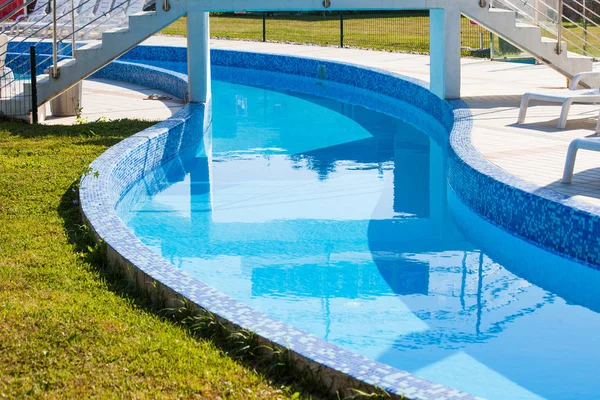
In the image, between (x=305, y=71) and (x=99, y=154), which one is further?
(x=305, y=71)

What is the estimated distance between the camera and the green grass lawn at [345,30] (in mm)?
25639

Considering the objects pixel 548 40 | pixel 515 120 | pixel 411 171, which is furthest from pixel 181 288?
pixel 548 40

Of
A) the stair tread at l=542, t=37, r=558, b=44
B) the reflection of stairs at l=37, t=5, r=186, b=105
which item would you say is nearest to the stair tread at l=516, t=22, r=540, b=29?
the stair tread at l=542, t=37, r=558, b=44

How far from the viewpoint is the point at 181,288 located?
5648 millimetres

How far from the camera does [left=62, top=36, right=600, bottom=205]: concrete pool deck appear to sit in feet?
29.1

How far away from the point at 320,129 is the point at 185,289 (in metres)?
9.40

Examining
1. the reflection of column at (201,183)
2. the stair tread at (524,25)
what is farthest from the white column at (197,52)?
the stair tread at (524,25)

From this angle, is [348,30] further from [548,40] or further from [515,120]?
[515,120]

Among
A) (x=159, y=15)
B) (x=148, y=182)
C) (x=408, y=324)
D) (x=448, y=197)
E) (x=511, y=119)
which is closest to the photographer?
(x=408, y=324)

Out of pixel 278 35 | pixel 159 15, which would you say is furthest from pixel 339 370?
pixel 278 35

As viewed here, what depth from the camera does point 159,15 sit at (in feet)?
42.8

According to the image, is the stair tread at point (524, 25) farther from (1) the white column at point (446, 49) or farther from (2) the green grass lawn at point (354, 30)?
(2) the green grass lawn at point (354, 30)

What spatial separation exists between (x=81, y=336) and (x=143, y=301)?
723 mm

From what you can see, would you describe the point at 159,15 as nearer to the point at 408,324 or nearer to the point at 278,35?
the point at 408,324
